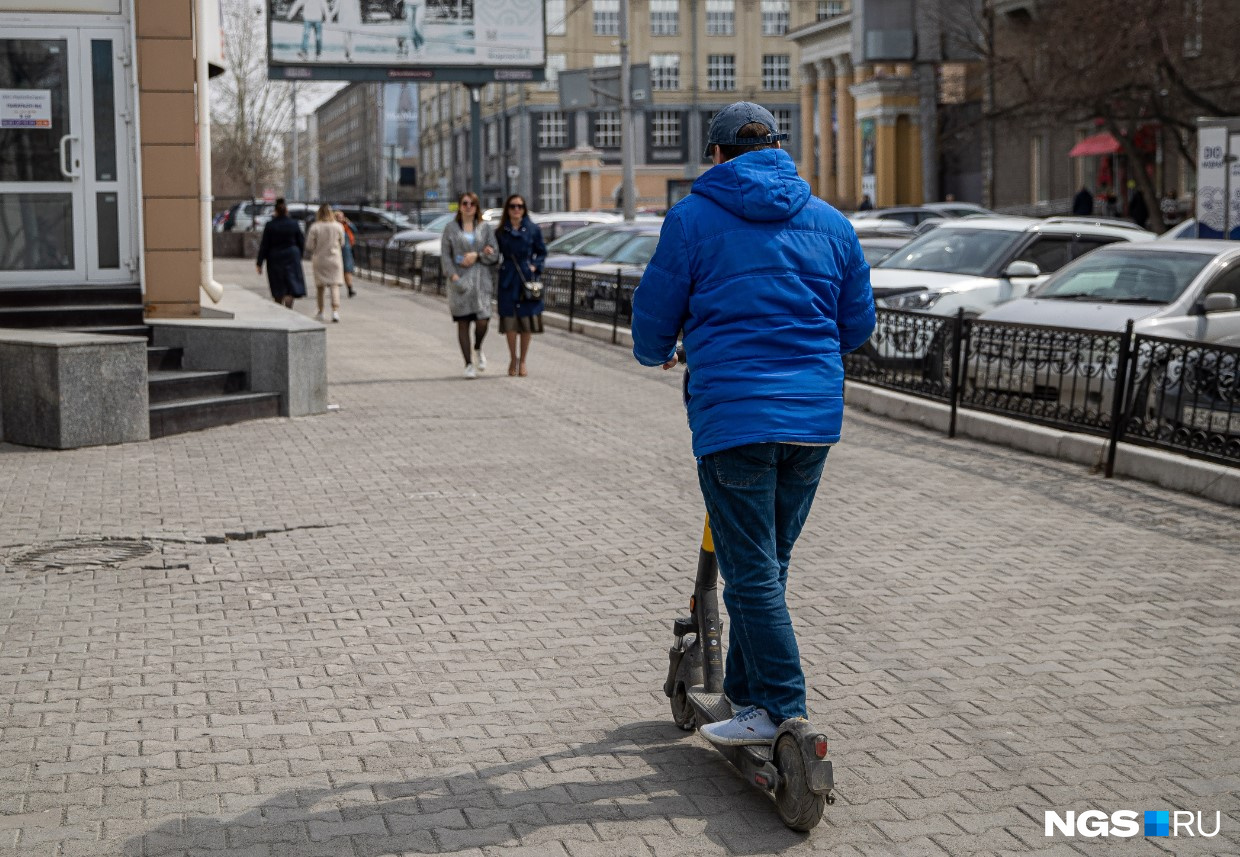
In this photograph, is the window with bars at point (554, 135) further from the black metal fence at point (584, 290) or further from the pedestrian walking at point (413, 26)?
the black metal fence at point (584, 290)

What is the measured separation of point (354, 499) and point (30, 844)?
5455 mm

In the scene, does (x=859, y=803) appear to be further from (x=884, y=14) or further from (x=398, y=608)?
(x=884, y=14)

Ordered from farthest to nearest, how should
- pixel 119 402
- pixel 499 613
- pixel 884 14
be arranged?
pixel 884 14, pixel 119 402, pixel 499 613

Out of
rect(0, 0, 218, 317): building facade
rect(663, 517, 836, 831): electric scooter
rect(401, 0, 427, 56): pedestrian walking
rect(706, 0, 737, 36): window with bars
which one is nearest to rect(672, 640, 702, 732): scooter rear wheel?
rect(663, 517, 836, 831): electric scooter

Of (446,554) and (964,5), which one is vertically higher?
(964,5)

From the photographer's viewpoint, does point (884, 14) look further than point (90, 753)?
Yes

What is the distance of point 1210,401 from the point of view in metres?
9.89

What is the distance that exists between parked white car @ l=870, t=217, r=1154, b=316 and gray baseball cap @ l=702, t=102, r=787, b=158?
10.8 metres

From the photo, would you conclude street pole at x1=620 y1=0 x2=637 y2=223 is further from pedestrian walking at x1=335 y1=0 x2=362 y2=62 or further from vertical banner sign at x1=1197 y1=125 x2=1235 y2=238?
vertical banner sign at x1=1197 y1=125 x2=1235 y2=238

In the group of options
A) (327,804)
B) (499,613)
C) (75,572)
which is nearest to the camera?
(327,804)

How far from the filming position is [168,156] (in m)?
14.2

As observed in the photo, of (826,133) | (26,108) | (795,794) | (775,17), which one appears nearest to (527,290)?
(26,108)

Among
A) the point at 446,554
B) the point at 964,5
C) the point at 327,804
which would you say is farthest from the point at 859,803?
the point at 964,5

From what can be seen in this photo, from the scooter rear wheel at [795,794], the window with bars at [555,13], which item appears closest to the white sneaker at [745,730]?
the scooter rear wheel at [795,794]
